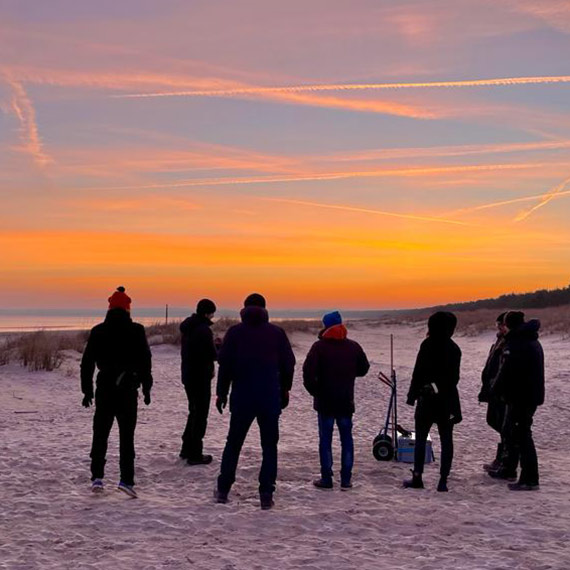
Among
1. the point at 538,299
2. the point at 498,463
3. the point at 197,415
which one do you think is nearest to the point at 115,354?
the point at 197,415

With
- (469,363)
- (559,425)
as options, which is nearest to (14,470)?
(559,425)

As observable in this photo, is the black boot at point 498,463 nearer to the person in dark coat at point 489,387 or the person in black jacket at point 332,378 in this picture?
the person in dark coat at point 489,387

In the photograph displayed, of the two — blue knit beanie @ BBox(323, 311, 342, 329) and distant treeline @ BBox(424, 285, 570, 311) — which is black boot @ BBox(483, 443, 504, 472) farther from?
distant treeline @ BBox(424, 285, 570, 311)

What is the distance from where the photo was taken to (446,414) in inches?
338

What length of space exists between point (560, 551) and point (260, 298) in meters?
3.69

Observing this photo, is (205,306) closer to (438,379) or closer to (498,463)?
(438,379)

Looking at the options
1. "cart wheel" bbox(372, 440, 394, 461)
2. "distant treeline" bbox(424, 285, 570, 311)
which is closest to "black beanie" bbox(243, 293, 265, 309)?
"cart wheel" bbox(372, 440, 394, 461)

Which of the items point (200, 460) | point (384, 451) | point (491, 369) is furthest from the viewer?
point (384, 451)

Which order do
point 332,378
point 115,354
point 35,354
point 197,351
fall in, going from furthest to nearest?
point 35,354
point 197,351
point 332,378
point 115,354

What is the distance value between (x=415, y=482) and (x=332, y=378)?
63.6 inches

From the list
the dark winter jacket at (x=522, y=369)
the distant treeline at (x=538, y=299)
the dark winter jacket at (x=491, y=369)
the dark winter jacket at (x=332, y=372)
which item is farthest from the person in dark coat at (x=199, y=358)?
the distant treeline at (x=538, y=299)

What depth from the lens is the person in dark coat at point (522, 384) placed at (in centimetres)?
890

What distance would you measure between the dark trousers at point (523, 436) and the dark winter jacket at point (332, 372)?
1837mm

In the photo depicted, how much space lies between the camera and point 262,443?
26.6ft
